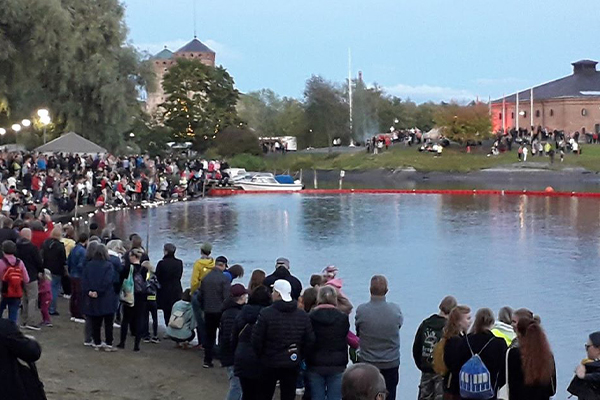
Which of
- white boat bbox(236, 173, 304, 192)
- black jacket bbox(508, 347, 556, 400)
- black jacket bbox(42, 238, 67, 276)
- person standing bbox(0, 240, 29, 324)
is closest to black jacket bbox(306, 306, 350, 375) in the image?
black jacket bbox(508, 347, 556, 400)

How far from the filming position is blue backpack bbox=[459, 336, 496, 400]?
8.31 metres

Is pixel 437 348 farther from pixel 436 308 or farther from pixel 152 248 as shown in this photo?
pixel 152 248

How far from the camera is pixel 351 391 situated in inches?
219

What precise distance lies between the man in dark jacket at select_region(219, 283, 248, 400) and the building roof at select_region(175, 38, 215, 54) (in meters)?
165

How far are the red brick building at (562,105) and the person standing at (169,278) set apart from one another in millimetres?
98919

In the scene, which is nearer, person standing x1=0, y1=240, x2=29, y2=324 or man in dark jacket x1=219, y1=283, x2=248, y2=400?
man in dark jacket x1=219, y1=283, x2=248, y2=400

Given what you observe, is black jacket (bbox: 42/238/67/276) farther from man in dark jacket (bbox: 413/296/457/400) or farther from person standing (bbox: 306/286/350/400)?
man in dark jacket (bbox: 413/296/457/400)

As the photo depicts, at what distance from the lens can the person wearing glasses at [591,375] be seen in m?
8.02

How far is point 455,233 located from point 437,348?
28.8 m

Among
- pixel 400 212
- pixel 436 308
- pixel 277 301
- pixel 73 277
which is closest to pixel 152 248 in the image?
pixel 436 308

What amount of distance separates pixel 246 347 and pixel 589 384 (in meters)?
3.21

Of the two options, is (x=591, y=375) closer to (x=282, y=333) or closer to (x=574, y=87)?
(x=282, y=333)

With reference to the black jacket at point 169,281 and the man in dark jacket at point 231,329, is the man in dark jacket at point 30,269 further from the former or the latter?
the man in dark jacket at point 231,329

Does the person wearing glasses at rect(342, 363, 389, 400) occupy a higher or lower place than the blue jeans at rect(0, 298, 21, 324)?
higher
